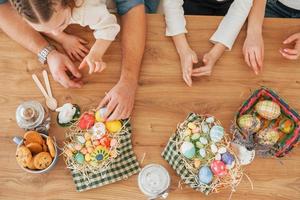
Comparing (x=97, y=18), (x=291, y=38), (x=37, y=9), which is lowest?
(x=291, y=38)

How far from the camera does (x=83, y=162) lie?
3.21 ft

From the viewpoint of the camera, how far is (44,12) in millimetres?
851

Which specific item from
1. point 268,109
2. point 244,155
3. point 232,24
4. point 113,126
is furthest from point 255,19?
point 113,126

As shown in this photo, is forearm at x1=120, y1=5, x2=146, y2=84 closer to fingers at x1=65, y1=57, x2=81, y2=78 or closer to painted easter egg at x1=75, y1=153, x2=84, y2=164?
fingers at x1=65, y1=57, x2=81, y2=78

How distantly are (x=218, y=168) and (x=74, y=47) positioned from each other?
0.52 metres

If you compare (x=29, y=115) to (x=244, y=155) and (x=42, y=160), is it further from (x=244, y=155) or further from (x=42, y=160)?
(x=244, y=155)

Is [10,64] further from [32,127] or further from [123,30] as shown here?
[123,30]

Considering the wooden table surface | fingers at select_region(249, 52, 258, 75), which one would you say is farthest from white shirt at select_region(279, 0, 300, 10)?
fingers at select_region(249, 52, 258, 75)

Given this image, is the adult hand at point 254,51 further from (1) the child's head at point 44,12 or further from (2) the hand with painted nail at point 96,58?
(1) the child's head at point 44,12

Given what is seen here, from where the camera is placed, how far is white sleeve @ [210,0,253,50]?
1.09m

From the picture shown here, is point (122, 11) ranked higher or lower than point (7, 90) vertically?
higher

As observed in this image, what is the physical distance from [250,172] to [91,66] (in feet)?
1.66

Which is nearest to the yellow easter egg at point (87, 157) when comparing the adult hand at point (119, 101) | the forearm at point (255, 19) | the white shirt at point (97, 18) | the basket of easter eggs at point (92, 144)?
the basket of easter eggs at point (92, 144)

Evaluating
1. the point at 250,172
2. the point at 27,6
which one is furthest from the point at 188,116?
the point at 27,6
